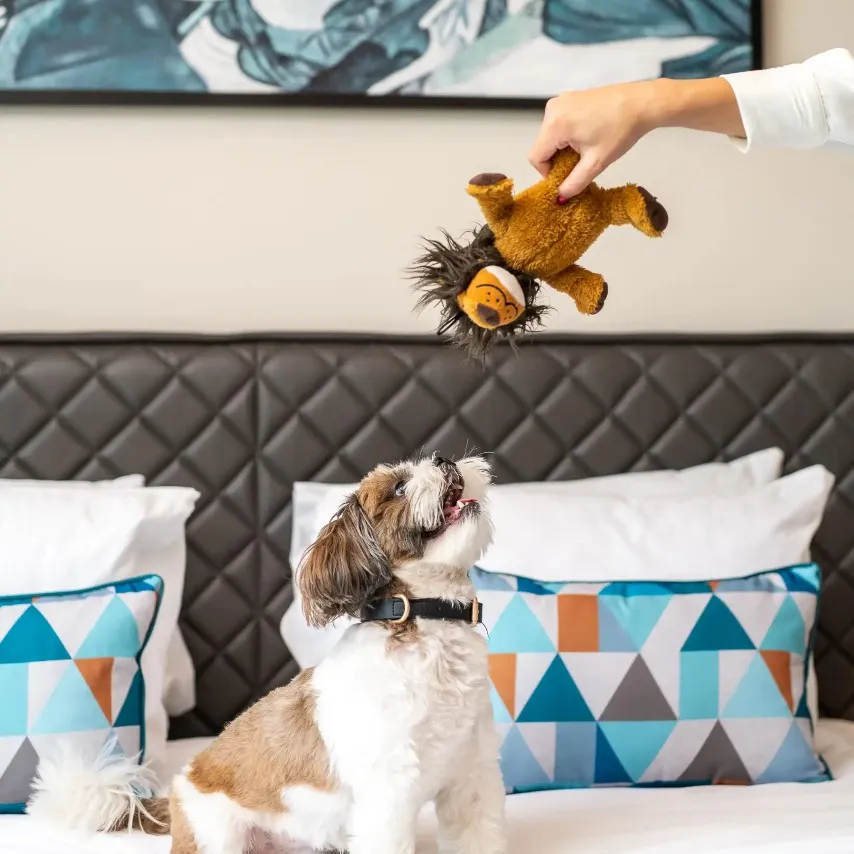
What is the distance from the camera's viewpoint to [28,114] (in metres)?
2.17

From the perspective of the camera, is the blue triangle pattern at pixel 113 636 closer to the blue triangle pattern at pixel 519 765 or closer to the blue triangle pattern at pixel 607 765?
the blue triangle pattern at pixel 519 765

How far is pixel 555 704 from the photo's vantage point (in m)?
1.64

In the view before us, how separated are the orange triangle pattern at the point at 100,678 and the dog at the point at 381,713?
0.31 meters

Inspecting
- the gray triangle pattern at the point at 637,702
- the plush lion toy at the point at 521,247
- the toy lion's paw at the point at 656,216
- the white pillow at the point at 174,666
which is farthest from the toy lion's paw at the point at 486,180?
the white pillow at the point at 174,666

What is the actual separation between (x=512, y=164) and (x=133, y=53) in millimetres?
814

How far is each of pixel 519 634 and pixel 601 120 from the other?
830mm

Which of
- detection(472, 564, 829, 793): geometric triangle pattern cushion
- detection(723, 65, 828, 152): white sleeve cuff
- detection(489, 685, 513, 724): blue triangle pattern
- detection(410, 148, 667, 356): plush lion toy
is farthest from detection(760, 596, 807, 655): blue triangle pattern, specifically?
detection(723, 65, 828, 152): white sleeve cuff

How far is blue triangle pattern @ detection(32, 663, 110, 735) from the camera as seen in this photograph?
1587mm

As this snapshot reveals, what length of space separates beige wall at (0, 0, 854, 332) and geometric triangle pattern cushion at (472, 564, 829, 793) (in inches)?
30.0

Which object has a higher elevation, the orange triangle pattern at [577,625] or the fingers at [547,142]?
the fingers at [547,142]

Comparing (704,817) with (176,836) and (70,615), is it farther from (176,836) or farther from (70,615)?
(70,615)

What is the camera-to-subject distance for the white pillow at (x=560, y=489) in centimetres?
192

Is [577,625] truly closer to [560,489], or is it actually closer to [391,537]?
[560,489]

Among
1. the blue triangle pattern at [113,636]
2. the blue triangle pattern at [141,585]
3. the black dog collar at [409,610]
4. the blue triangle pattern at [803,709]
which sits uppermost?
the black dog collar at [409,610]
